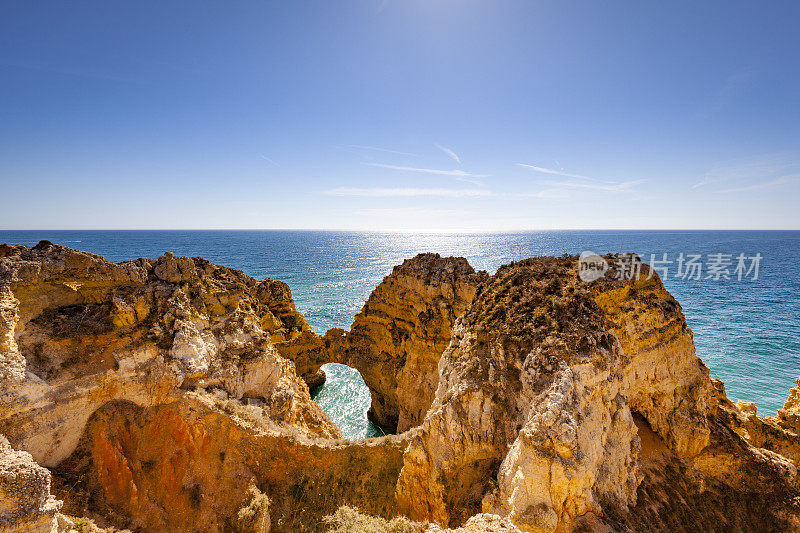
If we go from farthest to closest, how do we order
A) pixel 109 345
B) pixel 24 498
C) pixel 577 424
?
1. pixel 109 345
2. pixel 577 424
3. pixel 24 498

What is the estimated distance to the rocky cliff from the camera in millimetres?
8242

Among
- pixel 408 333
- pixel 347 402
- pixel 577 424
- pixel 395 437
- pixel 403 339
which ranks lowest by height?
pixel 347 402

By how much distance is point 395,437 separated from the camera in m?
13.9

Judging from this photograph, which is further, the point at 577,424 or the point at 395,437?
the point at 395,437

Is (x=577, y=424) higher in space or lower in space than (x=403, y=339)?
higher

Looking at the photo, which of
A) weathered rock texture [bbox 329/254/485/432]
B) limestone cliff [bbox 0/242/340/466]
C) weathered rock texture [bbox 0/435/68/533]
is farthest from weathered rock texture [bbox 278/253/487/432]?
weathered rock texture [bbox 0/435/68/533]

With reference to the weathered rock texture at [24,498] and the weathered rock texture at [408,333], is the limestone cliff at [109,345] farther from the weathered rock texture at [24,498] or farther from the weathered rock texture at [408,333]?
the weathered rock texture at [408,333]

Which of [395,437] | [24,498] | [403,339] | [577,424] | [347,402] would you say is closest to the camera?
[24,498]

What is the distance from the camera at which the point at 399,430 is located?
22.5 metres

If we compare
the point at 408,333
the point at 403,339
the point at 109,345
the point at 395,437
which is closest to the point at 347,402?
the point at 403,339

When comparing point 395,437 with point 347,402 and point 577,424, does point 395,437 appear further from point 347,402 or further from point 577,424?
point 347,402

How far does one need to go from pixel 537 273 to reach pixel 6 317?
17.4m

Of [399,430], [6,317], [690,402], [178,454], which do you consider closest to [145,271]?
[6,317]

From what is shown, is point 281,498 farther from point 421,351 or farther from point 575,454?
point 421,351
